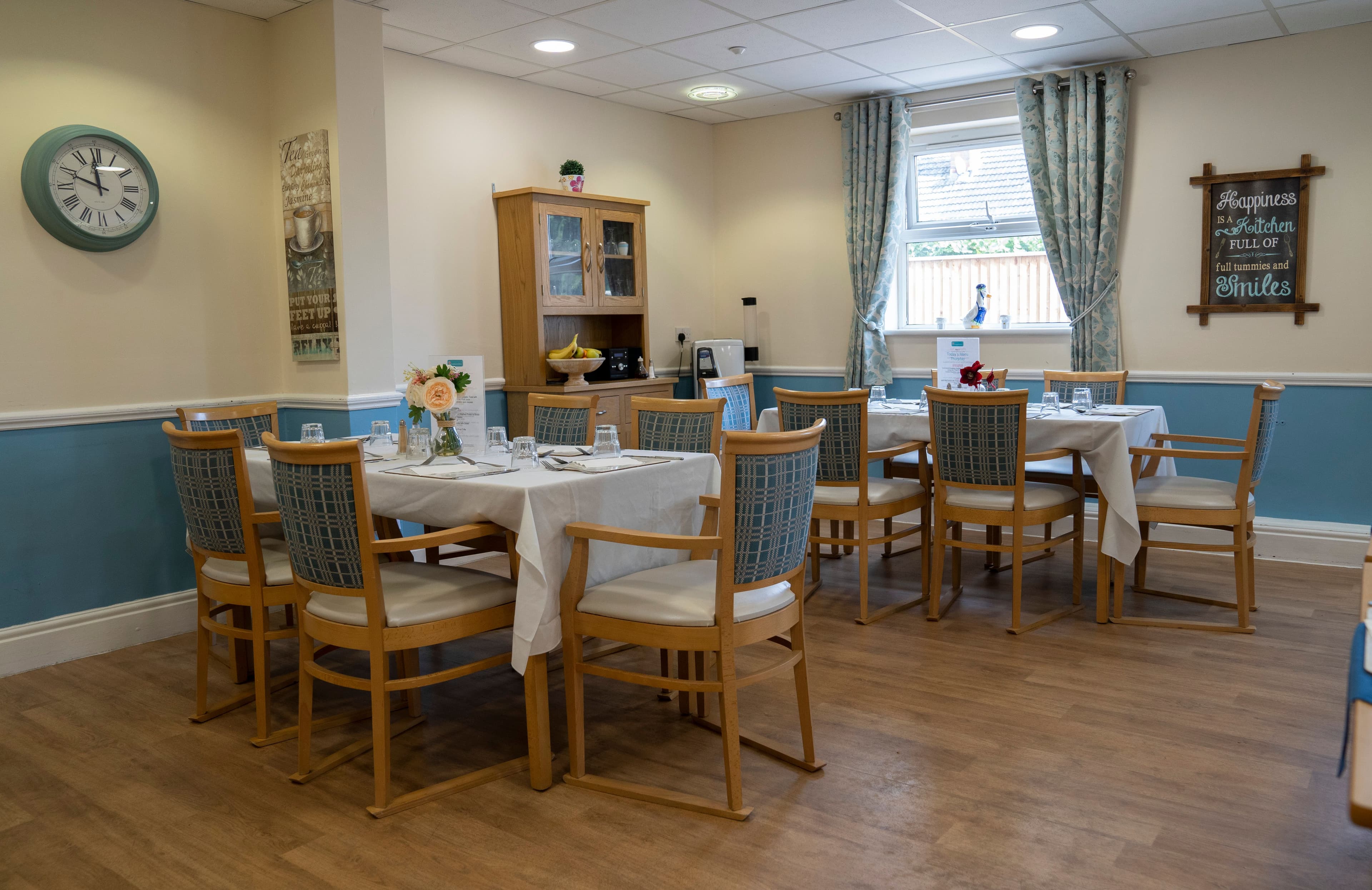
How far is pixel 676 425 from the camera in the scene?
12.4 feet

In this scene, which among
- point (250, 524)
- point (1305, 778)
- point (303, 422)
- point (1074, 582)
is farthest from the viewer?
point (303, 422)

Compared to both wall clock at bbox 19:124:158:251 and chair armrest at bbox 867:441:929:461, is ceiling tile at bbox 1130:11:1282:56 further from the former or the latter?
wall clock at bbox 19:124:158:251

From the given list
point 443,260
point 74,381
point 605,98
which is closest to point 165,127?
point 74,381

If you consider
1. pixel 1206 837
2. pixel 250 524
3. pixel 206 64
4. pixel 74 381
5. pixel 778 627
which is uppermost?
pixel 206 64

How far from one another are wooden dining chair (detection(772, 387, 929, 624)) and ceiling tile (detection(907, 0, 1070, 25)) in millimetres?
1811

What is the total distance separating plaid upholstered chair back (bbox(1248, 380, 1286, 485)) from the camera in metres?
3.91

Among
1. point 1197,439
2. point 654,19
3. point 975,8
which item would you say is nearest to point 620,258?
point 654,19

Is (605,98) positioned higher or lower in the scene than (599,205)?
higher

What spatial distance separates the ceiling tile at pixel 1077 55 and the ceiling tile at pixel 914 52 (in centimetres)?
27

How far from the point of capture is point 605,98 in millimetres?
6180

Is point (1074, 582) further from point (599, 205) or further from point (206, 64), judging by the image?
point (206, 64)

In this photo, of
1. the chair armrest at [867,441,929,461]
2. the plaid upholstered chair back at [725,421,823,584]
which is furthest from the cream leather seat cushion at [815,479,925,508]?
the plaid upholstered chair back at [725,421,823,584]

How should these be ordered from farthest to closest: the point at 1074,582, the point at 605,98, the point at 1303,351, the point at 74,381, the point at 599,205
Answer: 1. the point at 605,98
2. the point at 599,205
3. the point at 1303,351
4. the point at 1074,582
5. the point at 74,381

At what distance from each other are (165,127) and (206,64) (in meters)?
0.36
